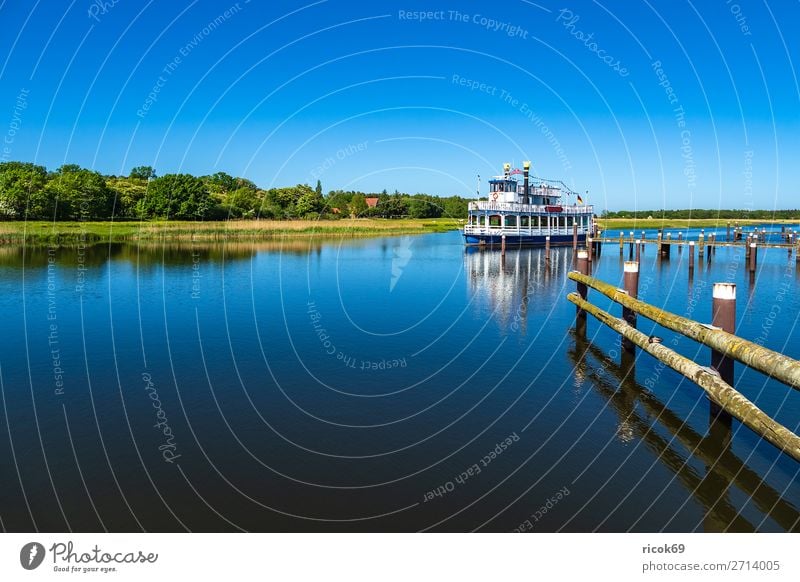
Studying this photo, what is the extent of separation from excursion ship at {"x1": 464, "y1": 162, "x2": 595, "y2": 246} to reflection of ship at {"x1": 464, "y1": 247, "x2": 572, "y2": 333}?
676cm

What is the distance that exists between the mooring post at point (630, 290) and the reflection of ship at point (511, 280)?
436 cm

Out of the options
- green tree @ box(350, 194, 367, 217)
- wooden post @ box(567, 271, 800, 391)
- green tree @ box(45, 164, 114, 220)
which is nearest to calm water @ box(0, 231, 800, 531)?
Answer: wooden post @ box(567, 271, 800, 391)

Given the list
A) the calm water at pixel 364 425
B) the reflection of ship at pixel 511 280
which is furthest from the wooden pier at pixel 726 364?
the reflection of ship at pixel 511 280

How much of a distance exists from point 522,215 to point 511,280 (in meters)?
37.4

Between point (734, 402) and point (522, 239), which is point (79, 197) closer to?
point (522, 239)

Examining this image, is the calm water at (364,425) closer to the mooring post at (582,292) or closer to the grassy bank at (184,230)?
the mooring post at (582,292)

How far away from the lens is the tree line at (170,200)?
243 ft

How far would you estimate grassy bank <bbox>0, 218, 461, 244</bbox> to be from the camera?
64.5 m

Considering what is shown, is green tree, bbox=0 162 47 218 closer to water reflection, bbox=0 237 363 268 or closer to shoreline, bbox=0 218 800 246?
shoreline, bbox=0 218 800 246

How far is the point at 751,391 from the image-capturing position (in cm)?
1352

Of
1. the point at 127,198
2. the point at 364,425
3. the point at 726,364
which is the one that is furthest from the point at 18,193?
the point at 726,364

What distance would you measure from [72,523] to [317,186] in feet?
372
